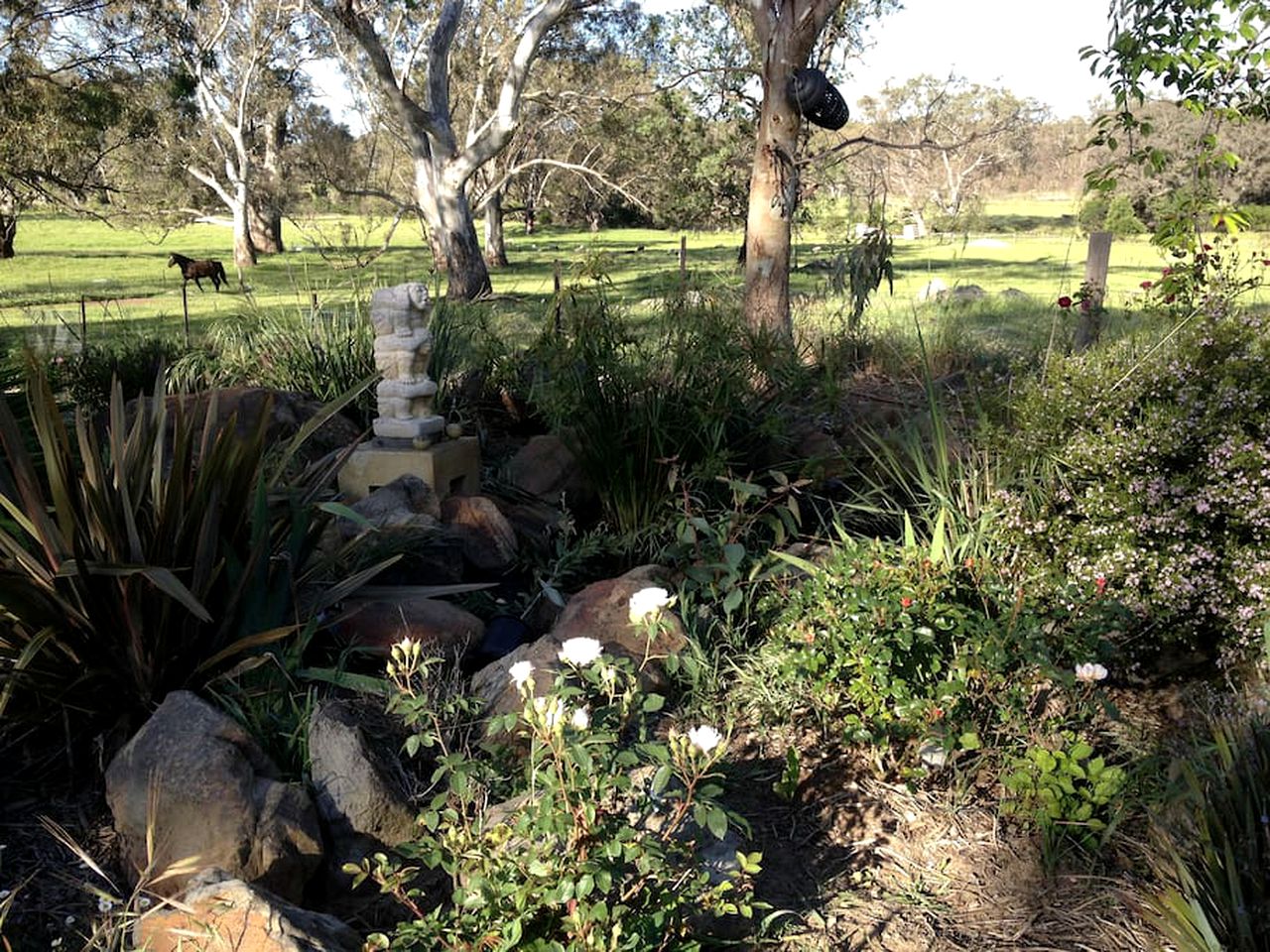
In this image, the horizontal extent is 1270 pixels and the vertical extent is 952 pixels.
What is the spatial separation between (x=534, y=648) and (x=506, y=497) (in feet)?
5.96

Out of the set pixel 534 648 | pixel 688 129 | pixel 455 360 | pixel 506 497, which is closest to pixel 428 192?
pixel 688 129

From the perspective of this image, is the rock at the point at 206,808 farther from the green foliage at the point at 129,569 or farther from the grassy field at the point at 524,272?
the grassy field at the point at 524,272

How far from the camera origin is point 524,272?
23750mm

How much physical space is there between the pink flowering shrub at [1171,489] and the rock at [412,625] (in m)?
Result: 1.92

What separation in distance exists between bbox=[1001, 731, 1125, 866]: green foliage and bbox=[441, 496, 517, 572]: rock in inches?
87.5

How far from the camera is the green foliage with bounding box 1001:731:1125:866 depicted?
2.57m

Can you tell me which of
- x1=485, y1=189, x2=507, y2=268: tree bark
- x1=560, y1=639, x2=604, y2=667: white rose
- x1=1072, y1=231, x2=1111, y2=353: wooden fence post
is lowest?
x1=560, y1=639, x2=604, y2=667: white rose

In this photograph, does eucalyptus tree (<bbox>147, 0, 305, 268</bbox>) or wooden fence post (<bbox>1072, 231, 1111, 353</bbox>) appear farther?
eucalyptus tree (<bbox>147, 0, 305, 268</bbox>)

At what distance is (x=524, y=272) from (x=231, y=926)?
2253cm

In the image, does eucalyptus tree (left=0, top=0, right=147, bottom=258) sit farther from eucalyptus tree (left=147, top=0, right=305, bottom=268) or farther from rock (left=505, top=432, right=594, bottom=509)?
rock (left=505, top=432, right=594, bottom=509)

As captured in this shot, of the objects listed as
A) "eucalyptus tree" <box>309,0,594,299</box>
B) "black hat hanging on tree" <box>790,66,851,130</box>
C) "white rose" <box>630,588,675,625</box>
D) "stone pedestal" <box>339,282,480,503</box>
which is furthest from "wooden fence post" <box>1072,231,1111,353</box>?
"eucalyptus tree" <box>309,0,594,299</box>

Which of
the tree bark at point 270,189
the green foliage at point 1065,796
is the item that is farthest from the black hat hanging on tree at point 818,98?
the tree bark at point 270,189

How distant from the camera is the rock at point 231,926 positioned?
1.96 m

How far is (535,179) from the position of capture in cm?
3569
